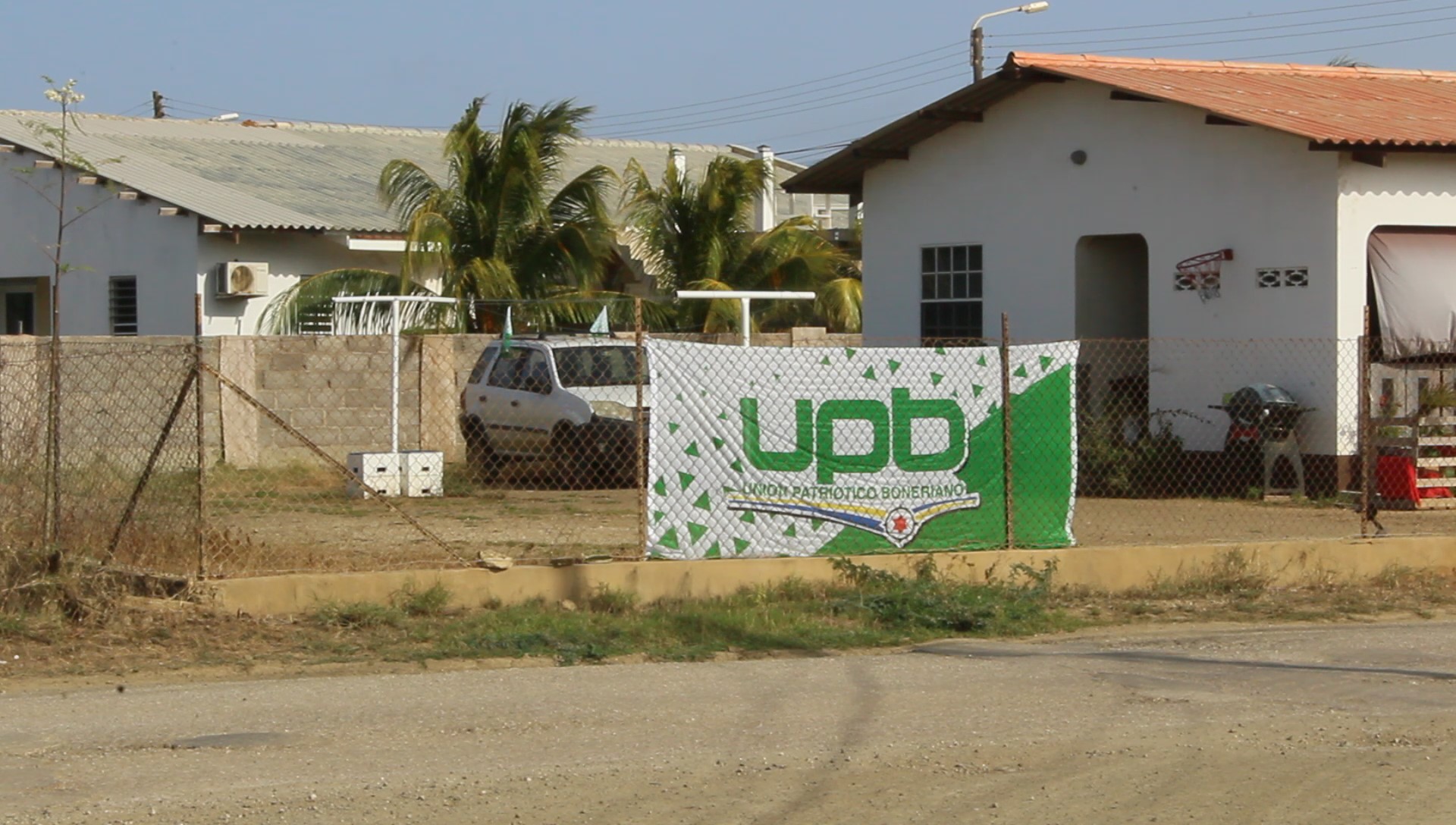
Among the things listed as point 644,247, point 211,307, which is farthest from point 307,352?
point 644,247

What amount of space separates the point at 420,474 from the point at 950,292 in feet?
22.5

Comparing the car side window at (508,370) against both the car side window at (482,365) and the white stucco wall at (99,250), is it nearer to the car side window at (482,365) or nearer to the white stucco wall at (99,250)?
the car side window at (482,365)

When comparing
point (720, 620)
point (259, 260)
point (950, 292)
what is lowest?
point (720, 620)

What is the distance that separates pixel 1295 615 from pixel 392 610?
575 cm

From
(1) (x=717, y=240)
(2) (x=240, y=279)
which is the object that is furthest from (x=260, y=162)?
(1) (x=717, y=240)

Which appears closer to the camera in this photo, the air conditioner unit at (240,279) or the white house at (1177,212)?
the white house at (1177,212)

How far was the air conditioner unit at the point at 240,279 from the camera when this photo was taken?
1002 inches

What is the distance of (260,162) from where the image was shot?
31.0 m

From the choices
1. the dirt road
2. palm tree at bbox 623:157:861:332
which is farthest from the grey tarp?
palm tree at bbox 623:157:861:332

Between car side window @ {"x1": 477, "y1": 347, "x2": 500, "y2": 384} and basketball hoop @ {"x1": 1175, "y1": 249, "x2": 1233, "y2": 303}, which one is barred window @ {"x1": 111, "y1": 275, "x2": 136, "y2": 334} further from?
basketball hoop @ {"x1": 1175, "y1": 249, "x2": 1233, "y2": 303}

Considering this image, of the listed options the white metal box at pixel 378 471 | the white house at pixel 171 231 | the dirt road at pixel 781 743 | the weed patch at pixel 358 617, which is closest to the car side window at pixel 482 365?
the white metal box at pixel 378 471

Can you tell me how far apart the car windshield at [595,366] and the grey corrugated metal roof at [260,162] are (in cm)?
774

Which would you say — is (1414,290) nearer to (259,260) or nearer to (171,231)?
(259,260)

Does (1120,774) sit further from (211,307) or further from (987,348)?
(211,307)
